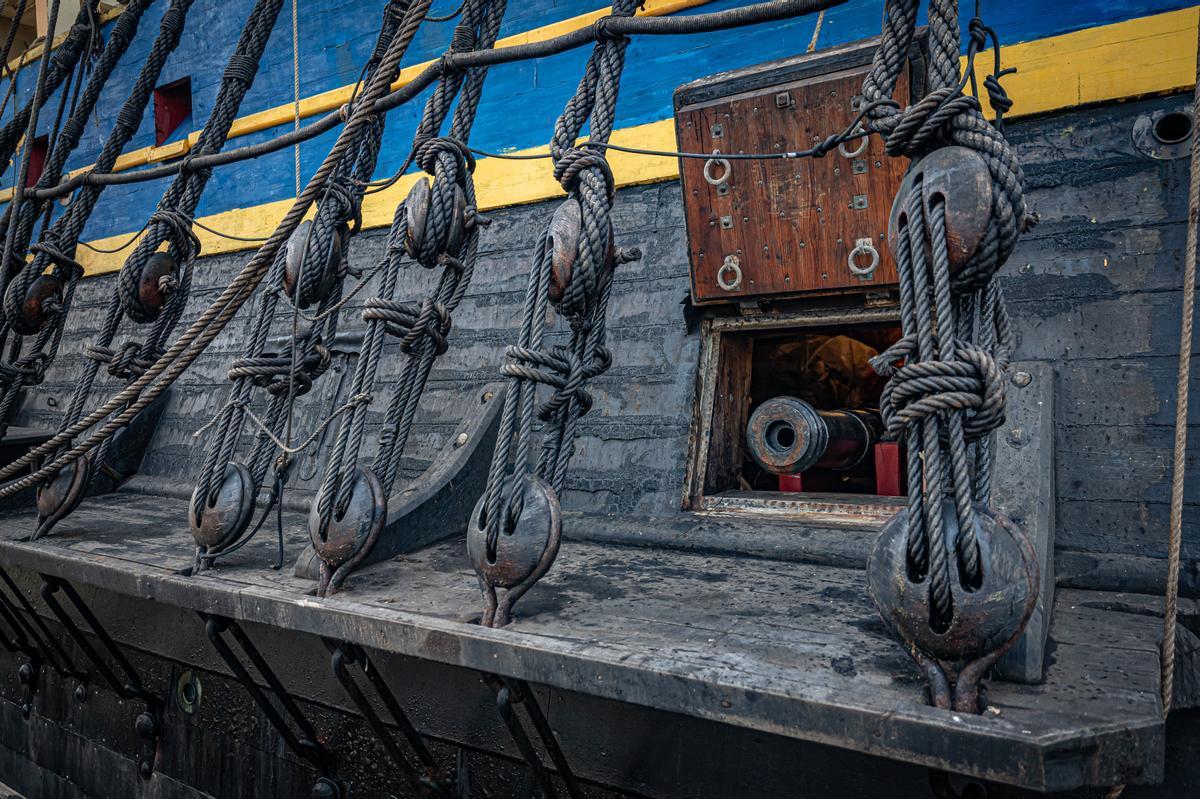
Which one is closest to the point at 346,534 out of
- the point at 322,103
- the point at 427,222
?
the point at 427,222

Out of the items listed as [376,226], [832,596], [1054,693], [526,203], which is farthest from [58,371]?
[1054,693]

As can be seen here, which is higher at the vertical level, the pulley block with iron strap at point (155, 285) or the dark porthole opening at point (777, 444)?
the pulley block with iron strap at point (155, 285)

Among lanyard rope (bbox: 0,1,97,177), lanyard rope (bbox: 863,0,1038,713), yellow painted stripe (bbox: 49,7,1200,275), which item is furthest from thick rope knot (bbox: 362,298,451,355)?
lanyard rope (bbox: 0,1,97,177)

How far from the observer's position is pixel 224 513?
2576 mm

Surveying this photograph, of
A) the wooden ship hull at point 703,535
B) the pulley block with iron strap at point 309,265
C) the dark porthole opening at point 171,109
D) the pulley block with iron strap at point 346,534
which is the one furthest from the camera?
the dark porthole opening at point 171,109

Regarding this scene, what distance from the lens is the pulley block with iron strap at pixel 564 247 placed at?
6.73 feet

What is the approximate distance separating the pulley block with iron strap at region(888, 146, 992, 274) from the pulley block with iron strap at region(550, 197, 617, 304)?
0.84 m

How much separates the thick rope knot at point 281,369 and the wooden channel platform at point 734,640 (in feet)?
2.03

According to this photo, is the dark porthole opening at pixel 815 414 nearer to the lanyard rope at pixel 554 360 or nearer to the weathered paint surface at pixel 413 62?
the lanyard rope at pixel 554 360

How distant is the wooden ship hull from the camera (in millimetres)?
1655

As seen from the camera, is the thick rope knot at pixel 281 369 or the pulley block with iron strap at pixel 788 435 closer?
the thick rope knot at pixel 281 369

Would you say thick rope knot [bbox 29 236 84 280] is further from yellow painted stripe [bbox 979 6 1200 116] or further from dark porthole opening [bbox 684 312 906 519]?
yellow painted stripe [bbox 979 6 1200 116]

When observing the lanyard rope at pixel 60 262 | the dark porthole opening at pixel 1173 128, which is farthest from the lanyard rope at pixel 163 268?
the dark porthole opening at pixel 1173 128

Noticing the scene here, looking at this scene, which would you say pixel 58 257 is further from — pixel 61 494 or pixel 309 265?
pixel 309 265
